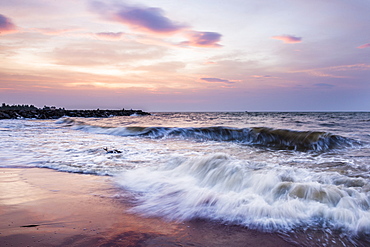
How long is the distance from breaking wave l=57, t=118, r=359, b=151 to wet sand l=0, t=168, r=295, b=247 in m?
7.87

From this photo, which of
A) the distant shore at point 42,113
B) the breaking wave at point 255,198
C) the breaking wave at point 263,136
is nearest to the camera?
the breaking wave at point 255,198

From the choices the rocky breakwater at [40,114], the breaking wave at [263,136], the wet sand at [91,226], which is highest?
the rocky breakwater at [40,114]

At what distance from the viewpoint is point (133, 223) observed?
2.88 m

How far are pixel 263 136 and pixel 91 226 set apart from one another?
455 inches

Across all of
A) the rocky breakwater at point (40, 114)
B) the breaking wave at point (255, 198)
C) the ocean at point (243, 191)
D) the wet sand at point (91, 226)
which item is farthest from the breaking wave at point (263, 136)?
the rocky breakwater at point (40, 114)

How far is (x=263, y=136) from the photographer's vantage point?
513 inches

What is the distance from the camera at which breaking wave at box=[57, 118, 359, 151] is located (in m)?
10.3

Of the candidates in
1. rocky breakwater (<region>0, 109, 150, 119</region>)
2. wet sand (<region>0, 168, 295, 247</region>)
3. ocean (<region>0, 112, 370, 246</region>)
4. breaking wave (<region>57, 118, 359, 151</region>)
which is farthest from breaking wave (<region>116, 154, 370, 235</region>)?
rocky breakwater (<region>0, 109, 150, 119</region>)

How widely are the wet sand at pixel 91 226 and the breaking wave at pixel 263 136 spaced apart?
787 cm

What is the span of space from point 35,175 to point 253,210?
445 cm

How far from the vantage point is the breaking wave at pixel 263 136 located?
33.7 feet

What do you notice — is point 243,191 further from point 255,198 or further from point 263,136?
point 263,136

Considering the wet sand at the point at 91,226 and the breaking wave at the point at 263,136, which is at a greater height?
the breaking wave at the point at 263,136

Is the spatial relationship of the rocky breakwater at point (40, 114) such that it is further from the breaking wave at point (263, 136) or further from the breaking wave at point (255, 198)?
the breaking wave at point (255, 198)
